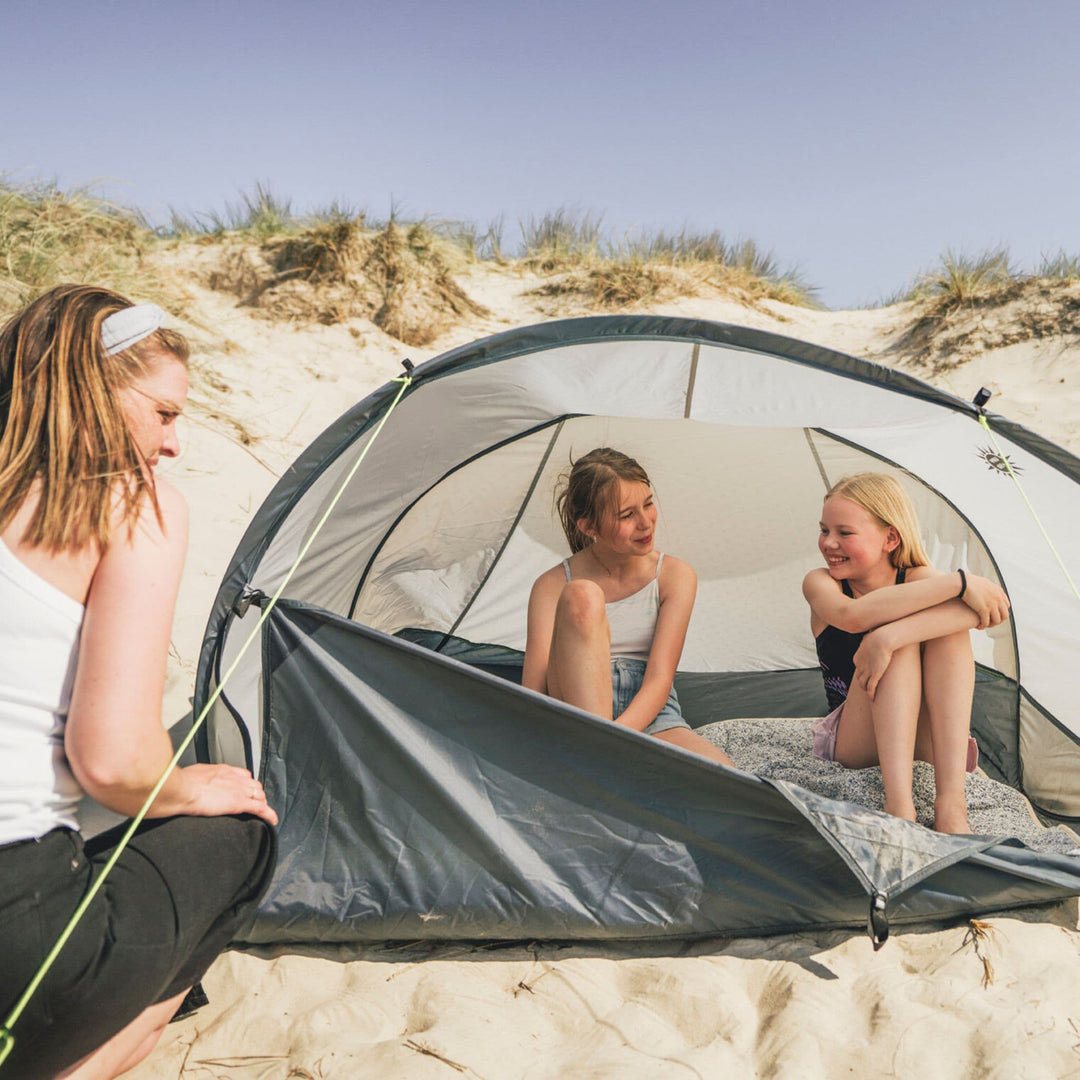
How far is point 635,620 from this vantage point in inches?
102

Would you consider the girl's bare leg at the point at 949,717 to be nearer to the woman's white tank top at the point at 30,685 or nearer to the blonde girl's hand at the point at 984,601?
the blonde girl's hand at the point at 984,601

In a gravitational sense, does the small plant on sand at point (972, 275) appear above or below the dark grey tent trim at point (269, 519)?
above

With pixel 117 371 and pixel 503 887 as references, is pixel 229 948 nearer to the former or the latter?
pixel 503 887

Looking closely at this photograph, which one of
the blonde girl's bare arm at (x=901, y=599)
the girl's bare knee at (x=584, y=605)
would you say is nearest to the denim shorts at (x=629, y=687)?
the girl's bare knee at (x=584, y=605)

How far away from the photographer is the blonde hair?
230cm

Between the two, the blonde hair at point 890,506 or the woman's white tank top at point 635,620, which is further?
the woman's white tank top at point 635,620

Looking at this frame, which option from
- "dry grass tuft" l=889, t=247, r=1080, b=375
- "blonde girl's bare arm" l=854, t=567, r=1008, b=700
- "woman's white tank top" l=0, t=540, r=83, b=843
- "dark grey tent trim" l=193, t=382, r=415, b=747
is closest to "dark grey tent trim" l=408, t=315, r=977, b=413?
"dark grey tent trim" l=193, t=382, r=415, b=747

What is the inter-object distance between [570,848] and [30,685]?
42.1 inches

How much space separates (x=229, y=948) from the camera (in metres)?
1.87

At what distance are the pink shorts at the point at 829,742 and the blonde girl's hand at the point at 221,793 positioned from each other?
1453mm

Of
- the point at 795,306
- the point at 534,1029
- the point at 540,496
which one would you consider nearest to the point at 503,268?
the point at 795,306

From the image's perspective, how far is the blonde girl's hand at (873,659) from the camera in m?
2.08

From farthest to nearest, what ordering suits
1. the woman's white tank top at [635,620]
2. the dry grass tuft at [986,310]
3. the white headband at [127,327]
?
→ the dry grass tuft at [986,310] → the woman's white tank top at [635,620] → the white headband at [127,327]

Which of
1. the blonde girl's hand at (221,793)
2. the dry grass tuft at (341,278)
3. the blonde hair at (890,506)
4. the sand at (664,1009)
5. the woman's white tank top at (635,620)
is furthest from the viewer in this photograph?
the dry grass tuft at (341,278)
